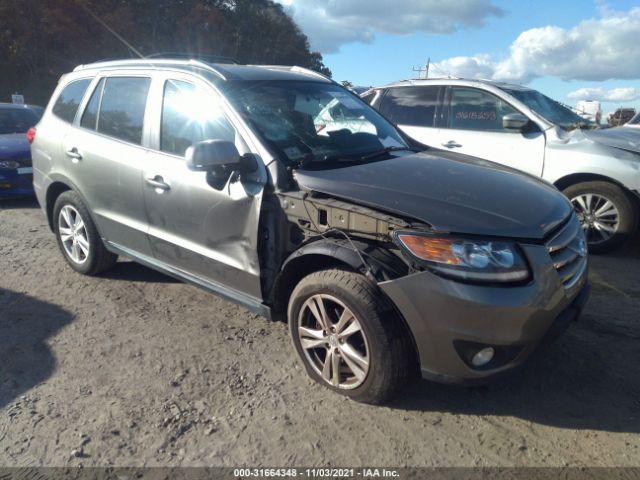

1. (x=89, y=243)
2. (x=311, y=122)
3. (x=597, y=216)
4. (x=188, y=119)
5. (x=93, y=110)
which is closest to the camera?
(x=188, y=119)

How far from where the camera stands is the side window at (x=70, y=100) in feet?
15.0

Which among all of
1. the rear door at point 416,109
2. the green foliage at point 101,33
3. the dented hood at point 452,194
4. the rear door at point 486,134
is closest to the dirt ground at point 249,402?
the dented hood at point 452,194

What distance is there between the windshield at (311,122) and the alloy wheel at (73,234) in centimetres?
210

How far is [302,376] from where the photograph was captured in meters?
3.20

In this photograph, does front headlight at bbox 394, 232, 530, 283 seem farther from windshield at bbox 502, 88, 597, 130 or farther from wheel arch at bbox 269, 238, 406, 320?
windshield at bbox 502, 88, 597, 130

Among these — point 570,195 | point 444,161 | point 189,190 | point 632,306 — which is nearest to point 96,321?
point 189,190

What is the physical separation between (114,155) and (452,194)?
2.61 m

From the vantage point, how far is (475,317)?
245cm

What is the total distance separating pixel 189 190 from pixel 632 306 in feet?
11.5

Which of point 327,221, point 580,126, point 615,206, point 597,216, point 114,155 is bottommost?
point 597,216

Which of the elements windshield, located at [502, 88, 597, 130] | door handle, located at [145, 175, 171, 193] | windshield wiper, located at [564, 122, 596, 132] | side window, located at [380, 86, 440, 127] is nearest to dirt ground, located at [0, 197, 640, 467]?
door handle, located at [145, 175, 171, 193]

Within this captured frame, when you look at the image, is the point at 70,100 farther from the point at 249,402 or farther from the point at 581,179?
the point at 581,179

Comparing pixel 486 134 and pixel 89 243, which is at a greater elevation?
pixel 486 134

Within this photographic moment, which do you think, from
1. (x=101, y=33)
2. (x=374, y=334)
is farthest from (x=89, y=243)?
(x=101, y=33)
